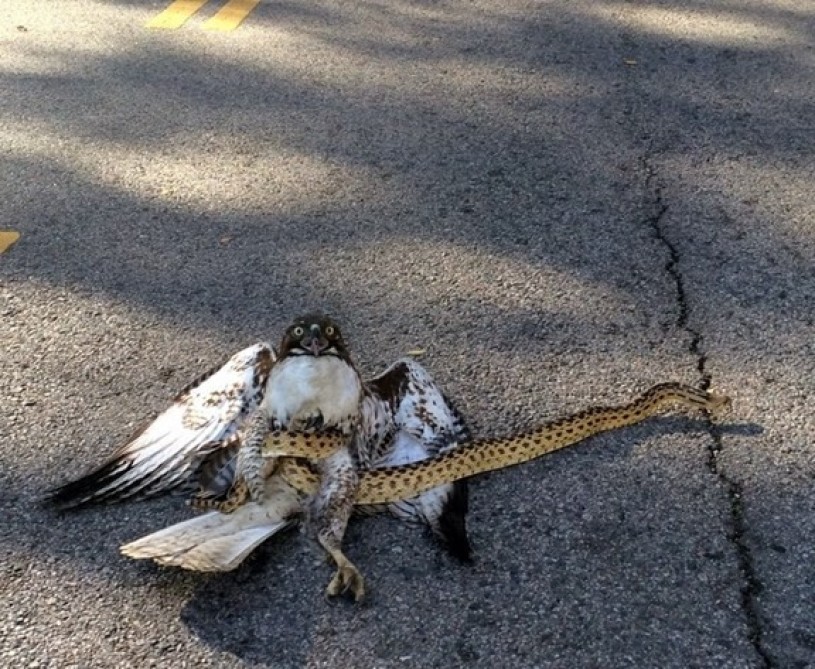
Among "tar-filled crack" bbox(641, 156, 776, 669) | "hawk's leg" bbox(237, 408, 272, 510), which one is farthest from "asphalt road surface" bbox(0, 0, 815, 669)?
"hawk's leg" bbox(237, 408, 272, 510)

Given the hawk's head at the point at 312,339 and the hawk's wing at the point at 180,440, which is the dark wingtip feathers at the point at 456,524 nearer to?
the hawk's head at the point at 312,339

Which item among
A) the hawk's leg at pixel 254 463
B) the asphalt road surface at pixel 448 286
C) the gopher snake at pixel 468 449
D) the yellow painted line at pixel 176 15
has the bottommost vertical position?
the yellow painted line at pixel 176 15

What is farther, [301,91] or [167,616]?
[301,91]

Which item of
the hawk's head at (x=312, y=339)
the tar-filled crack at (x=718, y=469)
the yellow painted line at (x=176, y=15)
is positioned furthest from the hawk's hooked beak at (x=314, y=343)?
the yellow painted line at (x=176, y=15)

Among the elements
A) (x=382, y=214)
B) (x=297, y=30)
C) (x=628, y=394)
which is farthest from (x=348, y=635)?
(x=297, y=30)

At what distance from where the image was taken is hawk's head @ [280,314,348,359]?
11.2ft

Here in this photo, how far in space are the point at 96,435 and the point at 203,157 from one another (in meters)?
2.22

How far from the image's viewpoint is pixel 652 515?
11.5ft

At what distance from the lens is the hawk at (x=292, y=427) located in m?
3.37

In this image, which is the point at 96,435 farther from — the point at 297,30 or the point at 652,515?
the point at 297,30

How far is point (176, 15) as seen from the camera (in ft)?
24.3

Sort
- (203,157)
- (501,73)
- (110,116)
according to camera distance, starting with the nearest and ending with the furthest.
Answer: (203,157) < (110,116) < (501,73)

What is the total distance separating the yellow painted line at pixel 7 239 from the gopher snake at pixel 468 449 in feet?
6.96

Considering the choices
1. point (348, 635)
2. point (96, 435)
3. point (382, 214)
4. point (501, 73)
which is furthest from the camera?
point (501, 73)
